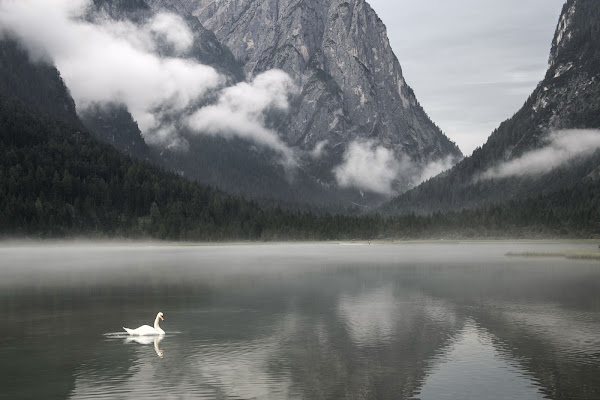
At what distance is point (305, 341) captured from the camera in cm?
4850

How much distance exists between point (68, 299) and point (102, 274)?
3752 cm

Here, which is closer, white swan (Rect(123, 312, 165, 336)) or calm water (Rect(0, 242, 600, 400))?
calm water (Rect(0, 242, 600, 400))

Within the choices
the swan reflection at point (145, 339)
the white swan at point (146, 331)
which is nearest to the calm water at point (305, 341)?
the swan reflection at point (145, 339)

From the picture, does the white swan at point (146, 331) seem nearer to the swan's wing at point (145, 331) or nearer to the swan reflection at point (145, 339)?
the swan's wing at point (145, 331)

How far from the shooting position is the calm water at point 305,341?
117ft

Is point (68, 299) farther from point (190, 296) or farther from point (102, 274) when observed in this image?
point (102, 274)

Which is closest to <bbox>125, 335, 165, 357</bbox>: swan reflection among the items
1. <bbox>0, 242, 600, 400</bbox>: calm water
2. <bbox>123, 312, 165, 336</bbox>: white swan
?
<bbox>0, 242, 600, 400</bbox>: calm water

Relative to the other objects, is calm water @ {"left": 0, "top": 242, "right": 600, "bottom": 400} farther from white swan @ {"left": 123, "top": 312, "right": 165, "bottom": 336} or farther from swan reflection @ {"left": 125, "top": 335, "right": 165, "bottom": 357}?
white swan @ {"left": 123, "top": 312, "right": 165, "bottom": 336}

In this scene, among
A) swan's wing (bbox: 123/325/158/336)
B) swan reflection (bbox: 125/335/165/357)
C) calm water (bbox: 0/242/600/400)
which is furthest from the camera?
swan's wing (bbox: 123/325/158/336)

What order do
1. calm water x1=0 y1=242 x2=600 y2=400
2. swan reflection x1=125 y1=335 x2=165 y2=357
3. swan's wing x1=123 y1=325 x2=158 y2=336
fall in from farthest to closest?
swan's wing x1=123 y1=325 x2=158 y2=336
swan reflection x1=125 y1=335 x2=165 y2=357
calm water x1=0 y1=242 x2=600 y2=400

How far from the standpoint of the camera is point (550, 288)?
84812 millimetres

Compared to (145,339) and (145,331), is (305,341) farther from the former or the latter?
(145,331)

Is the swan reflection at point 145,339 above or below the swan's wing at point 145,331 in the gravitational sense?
below

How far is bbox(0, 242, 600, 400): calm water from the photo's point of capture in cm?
3559
